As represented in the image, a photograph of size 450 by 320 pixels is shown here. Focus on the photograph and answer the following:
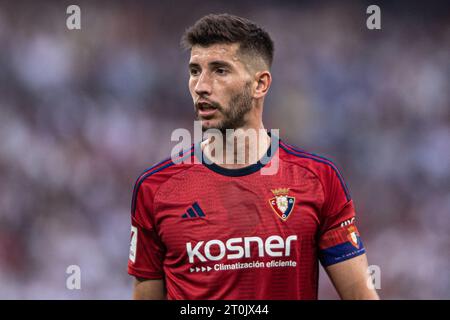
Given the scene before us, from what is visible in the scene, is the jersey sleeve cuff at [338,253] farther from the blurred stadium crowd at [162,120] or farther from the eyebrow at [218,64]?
the blurred stadium crowd at [162,120]

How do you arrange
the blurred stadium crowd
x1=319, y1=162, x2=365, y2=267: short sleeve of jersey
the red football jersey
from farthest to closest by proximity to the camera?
1. the blurred stadium crowd
2. x1=319, y1=162, x2=365, y2=267: short sleeve of jersey
3. the red football jersey

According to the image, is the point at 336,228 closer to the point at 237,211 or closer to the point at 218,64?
the point at 237,211

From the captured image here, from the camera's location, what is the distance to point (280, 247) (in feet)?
10.2

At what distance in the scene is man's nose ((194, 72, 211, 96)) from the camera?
3.17 metres

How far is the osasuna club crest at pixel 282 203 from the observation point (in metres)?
3.18

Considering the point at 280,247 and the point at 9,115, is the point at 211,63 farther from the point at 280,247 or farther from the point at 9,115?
the point at 9,115

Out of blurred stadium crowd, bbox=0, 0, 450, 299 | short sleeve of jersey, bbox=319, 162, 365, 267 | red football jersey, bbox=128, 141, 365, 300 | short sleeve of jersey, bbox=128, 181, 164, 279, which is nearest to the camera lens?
red football jersey, bbox=128, 141, 365, 300

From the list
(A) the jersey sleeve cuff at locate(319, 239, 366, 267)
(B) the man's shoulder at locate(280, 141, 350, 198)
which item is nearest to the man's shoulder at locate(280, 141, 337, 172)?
(B) the man's shoulder at locate(280, 141, 350, 198)

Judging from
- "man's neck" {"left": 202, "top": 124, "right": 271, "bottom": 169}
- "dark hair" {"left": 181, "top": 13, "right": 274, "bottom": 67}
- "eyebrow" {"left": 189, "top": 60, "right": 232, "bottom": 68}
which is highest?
"dark hair" {"left": 181, "top": 13, "right": 274, "bottom": 67}

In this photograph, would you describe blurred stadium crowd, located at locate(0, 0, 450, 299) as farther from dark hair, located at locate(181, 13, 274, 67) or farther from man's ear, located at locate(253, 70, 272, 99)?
dark hair, located at locate(181, 13, 274, 67)

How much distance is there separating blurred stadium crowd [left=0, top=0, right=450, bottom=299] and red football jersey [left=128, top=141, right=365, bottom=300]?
4.08 metres

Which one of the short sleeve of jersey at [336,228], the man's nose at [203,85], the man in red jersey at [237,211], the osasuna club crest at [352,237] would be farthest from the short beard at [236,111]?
the osasuna club crest at [352,237]
